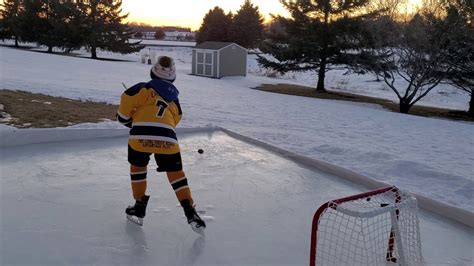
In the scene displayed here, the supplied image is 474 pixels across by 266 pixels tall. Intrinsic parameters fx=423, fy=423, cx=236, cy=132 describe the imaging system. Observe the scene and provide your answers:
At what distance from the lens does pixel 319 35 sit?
71.4 feet

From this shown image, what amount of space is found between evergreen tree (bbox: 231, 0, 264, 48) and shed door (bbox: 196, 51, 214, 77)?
2057 cm

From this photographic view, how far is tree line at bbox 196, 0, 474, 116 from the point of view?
15.9m

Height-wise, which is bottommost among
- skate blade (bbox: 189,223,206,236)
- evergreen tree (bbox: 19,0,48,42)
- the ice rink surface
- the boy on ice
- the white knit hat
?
the ice rink surface

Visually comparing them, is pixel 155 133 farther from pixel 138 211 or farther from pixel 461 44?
pixel 461 44

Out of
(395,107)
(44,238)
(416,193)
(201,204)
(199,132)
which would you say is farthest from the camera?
(395,107)

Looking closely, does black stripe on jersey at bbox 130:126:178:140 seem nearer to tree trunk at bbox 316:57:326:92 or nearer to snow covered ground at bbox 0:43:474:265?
snow covered ground at bbox 0:43:474:265

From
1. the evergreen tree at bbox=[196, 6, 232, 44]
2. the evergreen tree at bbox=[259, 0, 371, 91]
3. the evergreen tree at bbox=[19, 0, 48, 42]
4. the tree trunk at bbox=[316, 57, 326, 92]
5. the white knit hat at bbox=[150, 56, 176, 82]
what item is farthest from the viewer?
the evergreen tree at bbox=[196, 6, 232, 44]

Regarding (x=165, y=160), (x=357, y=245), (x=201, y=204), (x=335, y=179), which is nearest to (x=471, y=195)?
(x=335, y=179)

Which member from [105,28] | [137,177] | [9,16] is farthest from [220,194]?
[9,16]

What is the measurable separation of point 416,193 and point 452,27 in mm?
13352

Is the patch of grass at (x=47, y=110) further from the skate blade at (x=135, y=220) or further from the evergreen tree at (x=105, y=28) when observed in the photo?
the evergreen tree at (x=105, y=28)

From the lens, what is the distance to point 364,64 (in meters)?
19.7

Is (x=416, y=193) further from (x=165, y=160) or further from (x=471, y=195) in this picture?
(x=165, y=160)

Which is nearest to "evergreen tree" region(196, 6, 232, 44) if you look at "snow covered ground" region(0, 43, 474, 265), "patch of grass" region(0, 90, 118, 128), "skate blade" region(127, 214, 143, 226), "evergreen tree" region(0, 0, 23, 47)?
"evergreen tree" region(0, 0, 23, 47)
